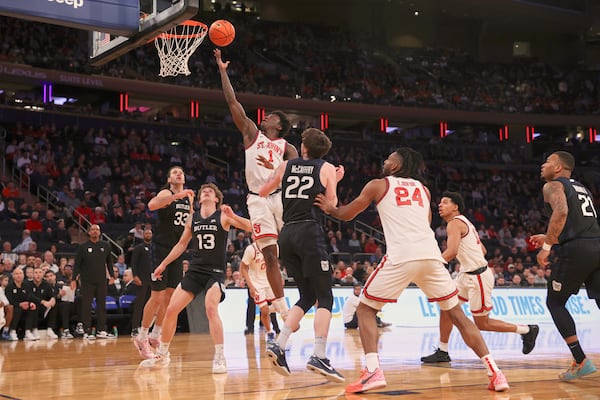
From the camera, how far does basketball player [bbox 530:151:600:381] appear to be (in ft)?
24.1

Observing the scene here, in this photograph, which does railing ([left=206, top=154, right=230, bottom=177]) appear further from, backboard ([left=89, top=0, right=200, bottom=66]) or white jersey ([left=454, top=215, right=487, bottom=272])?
white jersey ([left=454, top=215, right=487, bottom=272])

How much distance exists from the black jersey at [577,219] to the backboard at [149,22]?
4436mm

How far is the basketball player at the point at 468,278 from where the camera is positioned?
353 inches

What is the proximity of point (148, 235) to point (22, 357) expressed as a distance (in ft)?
12.5

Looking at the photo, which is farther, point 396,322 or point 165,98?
point 165,98

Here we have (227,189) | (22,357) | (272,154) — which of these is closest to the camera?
(272,154)

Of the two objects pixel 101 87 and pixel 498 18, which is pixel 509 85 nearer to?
pixel 498 18

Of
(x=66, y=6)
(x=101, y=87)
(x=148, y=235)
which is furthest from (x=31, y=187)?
(x=66, y=6)

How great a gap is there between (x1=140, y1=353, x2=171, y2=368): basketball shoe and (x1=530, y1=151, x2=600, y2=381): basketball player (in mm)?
4215

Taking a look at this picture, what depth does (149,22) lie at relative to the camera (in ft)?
28.9

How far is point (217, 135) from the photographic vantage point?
102 feet

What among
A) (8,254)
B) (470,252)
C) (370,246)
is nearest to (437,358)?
(470,252)

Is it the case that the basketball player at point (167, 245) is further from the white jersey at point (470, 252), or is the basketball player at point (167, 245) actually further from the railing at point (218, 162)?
the railing at point (218, 162)

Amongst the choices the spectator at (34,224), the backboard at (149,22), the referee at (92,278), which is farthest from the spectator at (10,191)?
the backboard at (149,22)
